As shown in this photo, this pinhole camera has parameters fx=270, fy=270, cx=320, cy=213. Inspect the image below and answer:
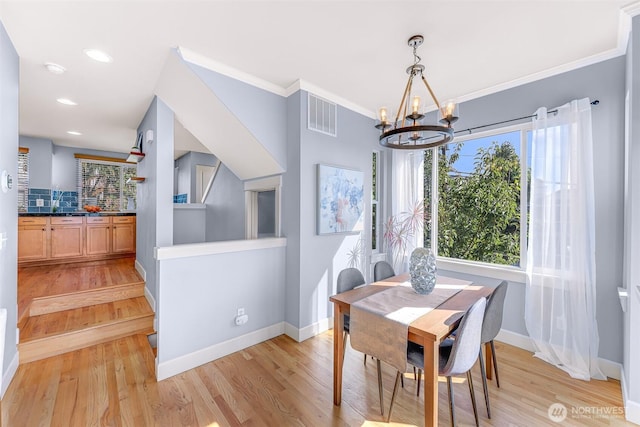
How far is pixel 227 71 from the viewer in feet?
8.41

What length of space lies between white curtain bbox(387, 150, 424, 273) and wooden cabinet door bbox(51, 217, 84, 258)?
542 cm

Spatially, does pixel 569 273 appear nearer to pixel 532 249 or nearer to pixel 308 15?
pixel 532 249

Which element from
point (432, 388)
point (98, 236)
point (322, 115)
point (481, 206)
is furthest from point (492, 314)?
point (98, 236)

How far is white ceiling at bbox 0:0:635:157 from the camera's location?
1805mm

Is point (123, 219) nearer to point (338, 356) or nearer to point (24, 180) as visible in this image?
point (24, 180)

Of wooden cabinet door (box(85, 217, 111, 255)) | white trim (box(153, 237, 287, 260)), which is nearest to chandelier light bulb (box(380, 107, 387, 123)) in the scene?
white trim (box(153, 237, 287, 260))

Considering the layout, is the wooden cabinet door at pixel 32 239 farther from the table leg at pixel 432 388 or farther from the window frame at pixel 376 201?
the table leg at pixel 432 388

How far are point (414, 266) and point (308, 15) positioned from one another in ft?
6.46

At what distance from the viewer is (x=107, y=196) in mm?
6230

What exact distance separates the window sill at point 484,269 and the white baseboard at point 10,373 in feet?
13.4

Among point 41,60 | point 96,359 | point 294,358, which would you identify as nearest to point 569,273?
point 294,358

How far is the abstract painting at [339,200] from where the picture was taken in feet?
10.00

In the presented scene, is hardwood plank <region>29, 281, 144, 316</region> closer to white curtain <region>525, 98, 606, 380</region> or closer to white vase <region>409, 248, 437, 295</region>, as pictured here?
white vase <region>409, 248, 437, 295</region>

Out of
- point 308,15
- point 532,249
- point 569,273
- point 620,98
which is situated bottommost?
point 569,273
